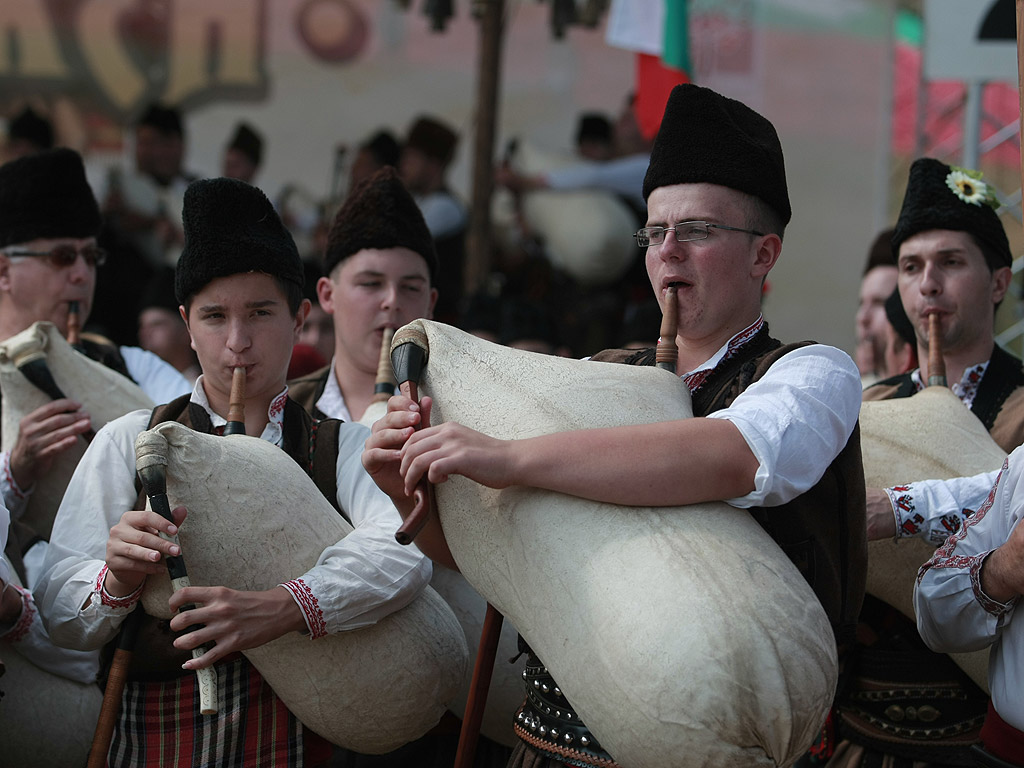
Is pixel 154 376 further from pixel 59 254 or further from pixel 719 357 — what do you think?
pixel 719 357

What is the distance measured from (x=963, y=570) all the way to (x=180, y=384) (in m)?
2.29

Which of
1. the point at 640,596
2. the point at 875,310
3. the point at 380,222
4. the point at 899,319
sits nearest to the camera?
the point at 640,596

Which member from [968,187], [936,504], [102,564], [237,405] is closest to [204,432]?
[237,405]

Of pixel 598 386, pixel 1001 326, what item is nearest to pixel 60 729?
pixel 598 386

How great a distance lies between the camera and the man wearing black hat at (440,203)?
21.7 ft

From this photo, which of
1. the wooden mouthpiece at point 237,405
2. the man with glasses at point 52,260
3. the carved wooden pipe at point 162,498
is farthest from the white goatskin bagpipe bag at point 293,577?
the man with glasses at point 52,260

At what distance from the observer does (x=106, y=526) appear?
7.88 ft

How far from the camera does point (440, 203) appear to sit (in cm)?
666

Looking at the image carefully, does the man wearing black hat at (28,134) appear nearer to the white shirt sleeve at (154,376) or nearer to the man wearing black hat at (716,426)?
the white shirt sleeve at (154,376)

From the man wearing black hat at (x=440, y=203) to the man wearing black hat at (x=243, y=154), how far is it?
4.41ft

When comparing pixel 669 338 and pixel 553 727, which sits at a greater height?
pixel 669 338

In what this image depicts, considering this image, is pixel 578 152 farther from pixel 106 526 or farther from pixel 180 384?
pixel 106 526

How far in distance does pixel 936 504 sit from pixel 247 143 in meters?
6.25

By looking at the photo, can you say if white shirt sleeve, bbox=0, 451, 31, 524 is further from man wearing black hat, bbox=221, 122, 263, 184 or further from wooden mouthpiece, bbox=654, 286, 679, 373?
man wearing black hat, bbox=221, 122, 263, 184
